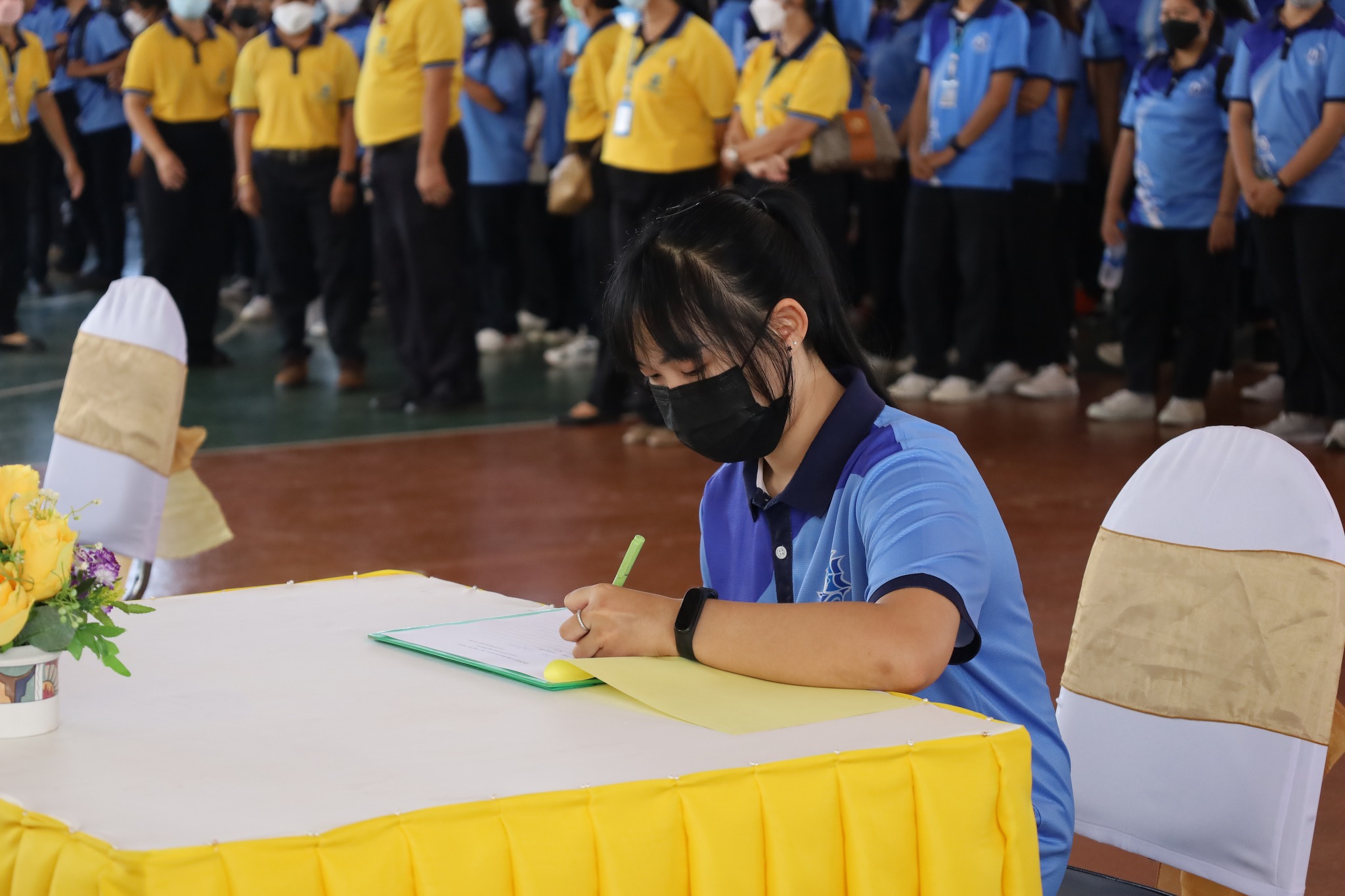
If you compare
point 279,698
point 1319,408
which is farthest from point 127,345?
point 1319,408

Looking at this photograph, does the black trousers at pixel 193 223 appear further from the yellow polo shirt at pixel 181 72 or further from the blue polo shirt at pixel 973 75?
the blue polo shirt at pixel 973 75

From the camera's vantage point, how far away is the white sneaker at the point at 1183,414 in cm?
569

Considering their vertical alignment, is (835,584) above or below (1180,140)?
above

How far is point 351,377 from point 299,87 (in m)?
1.25

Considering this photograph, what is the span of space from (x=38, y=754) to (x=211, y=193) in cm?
672

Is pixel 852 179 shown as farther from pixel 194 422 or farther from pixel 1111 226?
pixel 194 422

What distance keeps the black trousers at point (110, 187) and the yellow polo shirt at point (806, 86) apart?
531 centimetres

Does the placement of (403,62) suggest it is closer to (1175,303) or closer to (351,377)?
(351,377)

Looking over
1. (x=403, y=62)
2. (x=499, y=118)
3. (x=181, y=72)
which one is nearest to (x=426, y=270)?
(x=403, y=62)

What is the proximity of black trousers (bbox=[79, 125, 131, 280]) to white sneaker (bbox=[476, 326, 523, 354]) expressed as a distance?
2530 mm

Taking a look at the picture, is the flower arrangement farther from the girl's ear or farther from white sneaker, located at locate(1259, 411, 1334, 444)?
white sneaker, located at locate(1259, 411, 1334, 444)

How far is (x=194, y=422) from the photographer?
6.22m

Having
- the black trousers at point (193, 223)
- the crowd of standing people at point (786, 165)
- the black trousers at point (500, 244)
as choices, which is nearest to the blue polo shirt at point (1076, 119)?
the crowd of standing people at point (786, 165)

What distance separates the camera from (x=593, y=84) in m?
6.53
